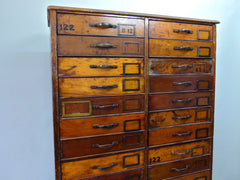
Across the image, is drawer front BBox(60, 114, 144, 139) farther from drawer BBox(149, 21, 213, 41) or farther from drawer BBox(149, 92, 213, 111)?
drawer BBox(149, 21, 213, 41)

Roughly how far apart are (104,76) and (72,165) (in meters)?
0.67

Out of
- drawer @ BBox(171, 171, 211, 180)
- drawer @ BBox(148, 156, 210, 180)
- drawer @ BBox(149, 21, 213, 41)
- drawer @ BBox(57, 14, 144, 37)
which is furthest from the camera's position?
drawer @ BBox(171, 171, 211, 180)

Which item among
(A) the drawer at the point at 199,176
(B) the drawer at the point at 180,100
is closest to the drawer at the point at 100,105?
(B) the drawer at the point at 180,100

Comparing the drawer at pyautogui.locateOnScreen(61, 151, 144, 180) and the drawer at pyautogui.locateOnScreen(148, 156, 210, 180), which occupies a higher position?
the drawer at pyautogui.locateOnScreen(61, 151, 144, 180)

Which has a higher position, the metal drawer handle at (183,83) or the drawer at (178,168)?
the metal drawer handle at (183,83)

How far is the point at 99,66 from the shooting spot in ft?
4.76

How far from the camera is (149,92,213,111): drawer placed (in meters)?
1.63

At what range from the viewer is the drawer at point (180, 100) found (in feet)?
5.36

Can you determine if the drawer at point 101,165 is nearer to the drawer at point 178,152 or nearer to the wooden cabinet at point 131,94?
the wooden cabinet at point 131,94

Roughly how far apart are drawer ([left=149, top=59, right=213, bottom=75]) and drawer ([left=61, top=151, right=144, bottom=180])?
2.19 ft

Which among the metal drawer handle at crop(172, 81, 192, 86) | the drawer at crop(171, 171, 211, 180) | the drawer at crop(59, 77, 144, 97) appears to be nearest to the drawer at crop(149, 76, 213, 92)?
the metal drawer handle at crop(172, 81, 192, 86)

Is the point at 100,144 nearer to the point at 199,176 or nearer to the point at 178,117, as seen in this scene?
the point at 178,117

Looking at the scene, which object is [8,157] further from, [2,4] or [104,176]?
[2,4]

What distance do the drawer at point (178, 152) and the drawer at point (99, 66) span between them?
26.1 inches
